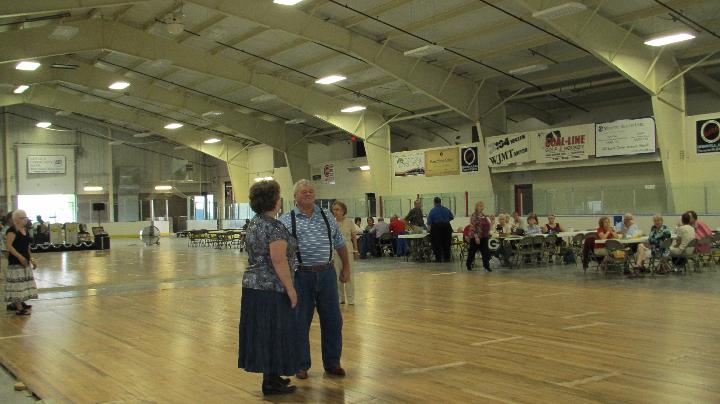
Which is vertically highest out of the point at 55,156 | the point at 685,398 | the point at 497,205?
→ the point at 55,156

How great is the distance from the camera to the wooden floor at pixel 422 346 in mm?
4594

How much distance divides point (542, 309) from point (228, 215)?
3222cm

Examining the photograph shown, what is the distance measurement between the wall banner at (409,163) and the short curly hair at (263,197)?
22664 millimetres

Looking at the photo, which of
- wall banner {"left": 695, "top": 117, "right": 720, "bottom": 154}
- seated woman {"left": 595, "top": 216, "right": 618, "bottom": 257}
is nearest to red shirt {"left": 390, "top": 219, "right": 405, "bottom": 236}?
seated woman {"left": 595, "top": 216, "right": 618, "bottom": 257}

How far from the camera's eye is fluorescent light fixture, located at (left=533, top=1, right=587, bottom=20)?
1343cm

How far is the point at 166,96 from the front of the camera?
2817 centimetres

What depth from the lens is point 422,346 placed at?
240 inches

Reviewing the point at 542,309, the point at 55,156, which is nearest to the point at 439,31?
the point at 542,309

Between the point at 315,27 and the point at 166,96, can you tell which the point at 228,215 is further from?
the point at 315,27

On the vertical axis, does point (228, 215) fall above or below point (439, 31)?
below

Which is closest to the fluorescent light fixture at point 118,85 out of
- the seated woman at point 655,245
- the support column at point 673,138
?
the support column at point 673,138

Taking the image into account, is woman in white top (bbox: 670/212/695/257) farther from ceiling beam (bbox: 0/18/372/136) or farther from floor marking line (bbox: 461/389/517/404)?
ceiling beam (bbox: 0/18/372/136)

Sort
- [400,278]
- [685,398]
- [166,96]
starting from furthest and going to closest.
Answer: [166,96] → [400,278] → [685,398]

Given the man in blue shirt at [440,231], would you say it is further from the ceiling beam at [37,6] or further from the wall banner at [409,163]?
the wall banner at [409,163]
